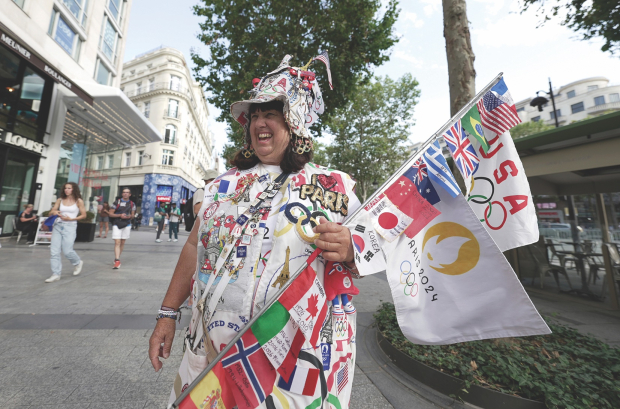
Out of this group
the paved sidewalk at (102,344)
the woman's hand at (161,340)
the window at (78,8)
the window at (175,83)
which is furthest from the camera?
the window at (175,83)

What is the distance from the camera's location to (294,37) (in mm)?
8734

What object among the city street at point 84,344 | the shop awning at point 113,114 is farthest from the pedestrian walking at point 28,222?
the city street at point 84,344

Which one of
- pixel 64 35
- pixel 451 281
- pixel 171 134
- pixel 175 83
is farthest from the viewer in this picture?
pixel 175 83

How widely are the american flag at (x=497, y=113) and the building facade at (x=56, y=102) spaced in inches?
466

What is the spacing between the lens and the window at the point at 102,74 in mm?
14852

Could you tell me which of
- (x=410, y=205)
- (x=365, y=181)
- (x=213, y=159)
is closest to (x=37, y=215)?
(x=410, y=205)

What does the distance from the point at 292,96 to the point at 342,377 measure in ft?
4.48

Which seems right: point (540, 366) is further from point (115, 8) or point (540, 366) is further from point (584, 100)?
point (584, 100)

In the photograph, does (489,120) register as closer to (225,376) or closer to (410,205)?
(410,205)

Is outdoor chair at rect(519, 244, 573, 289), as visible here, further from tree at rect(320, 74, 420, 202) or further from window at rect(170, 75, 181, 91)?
window at rect(170, 75, 181, 91)

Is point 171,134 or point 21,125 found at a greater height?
point 171,134

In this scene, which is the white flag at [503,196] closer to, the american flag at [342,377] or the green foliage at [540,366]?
the american flag at [342,377]

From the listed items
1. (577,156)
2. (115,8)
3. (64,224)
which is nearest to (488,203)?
(577,156)

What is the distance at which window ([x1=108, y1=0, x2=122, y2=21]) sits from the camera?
15.6 meters
